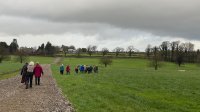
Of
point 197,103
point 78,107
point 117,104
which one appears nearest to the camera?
point 78,107

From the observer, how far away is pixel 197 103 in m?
23.1

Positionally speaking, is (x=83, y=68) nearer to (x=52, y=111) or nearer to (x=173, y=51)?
(x=52, y=111)

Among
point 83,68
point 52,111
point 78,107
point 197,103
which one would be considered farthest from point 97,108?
point 83,68

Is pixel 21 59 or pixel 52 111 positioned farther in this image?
pixel 21 59

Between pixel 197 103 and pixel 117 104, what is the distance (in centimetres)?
576

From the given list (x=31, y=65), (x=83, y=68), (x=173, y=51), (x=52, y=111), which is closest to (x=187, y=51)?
(x=173, y=51)

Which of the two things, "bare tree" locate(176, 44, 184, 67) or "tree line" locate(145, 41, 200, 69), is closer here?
"bare tree" locate(176, 44, 184, 67)

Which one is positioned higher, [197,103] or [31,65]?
[31,65]

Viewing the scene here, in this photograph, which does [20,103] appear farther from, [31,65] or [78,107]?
[31,65]

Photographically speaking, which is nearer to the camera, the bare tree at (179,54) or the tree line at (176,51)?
the bare tree at (179,54)

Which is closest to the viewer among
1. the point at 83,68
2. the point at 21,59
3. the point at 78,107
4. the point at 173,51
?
the point at 78,107

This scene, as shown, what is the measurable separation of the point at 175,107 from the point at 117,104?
3.29 metres

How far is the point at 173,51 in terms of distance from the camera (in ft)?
584

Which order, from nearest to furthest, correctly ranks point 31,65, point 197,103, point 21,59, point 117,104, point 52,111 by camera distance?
point 52,111 → point 117,104 → point 197,103 → point 31,65 → point 21,59
